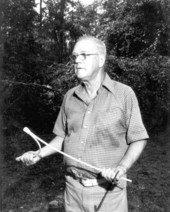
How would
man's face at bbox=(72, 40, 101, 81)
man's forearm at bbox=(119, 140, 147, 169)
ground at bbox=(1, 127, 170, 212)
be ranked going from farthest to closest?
1. ground at bbox=(1, 127, 170, 212)
2. man's face at bbox=(72, 40, 101, 81)
3. man's forearm at bbox=(119, 140, 147, 169)

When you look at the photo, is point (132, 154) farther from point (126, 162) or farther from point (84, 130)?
point (84, 130)

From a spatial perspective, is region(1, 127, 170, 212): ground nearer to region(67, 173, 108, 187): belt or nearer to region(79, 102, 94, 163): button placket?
region(67, 173, 108, 187): belt

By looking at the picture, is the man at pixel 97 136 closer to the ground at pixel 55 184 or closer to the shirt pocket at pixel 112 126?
the shirt pocket at pixel 112 126

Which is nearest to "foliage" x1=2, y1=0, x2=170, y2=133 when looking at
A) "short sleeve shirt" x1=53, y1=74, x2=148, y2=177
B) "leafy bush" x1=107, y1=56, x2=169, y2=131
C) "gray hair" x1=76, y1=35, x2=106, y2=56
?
"leafy bush" x1=107, y1=56, x2=169, y2=131

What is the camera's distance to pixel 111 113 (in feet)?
6.95

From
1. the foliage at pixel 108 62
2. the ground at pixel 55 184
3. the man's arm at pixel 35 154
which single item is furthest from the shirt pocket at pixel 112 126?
the foliage at pixel 108 62

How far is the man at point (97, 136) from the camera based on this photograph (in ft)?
6.89

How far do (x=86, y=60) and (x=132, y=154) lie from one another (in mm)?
758

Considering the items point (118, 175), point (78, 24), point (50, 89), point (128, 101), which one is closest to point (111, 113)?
point (128, 101)

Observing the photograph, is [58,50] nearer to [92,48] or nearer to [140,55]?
[140,55]

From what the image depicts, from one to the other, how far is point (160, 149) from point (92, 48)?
756 centimetres

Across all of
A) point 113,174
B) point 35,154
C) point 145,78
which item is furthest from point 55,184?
point 145,78

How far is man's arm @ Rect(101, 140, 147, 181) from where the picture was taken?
5.87 feet

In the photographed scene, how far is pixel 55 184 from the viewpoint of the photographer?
597 cm
